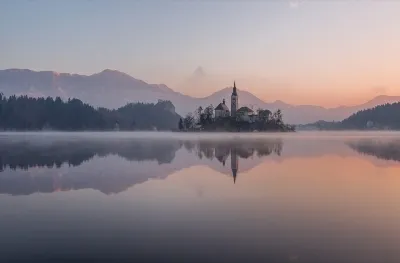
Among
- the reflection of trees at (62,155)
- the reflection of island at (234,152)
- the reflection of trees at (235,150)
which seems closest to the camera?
the reflection of trees at (62,155)

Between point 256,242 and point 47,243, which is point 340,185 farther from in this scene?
point 47,243

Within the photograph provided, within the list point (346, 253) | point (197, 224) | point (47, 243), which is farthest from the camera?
point (197, 224)

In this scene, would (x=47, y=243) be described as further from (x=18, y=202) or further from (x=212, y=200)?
(x=212, y=200)

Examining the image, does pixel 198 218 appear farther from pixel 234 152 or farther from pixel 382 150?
pixel 382 150

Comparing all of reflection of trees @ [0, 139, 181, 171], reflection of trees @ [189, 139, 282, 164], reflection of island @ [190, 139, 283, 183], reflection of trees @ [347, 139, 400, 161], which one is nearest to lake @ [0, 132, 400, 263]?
reflection of island @ [190, 139, 283, 183]

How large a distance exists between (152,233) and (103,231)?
1572 millimetres

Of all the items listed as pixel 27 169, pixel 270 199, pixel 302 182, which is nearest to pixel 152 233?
pixel 270 199

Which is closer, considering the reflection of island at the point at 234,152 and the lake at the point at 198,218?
the lake at the point at 198,218

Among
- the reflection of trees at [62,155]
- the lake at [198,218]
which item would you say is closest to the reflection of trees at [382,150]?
the lake at [198,218]

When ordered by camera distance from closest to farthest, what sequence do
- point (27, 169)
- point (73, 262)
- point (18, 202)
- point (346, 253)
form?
1. point (73, 262)
2. point (346, 253)
3. point (18, 202)
4. point (27, 169)

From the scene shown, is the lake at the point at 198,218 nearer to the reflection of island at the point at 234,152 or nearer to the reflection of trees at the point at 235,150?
the reflection of island at the point at 234,152

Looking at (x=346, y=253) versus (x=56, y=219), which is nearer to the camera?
(x=346, y=253)

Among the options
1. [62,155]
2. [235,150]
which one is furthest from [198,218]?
[235,150]

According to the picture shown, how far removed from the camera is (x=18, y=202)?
1733 centimetres
